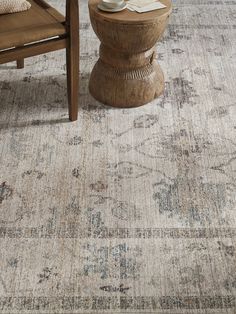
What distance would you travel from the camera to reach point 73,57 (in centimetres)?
235

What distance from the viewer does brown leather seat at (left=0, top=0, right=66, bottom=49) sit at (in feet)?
6.94

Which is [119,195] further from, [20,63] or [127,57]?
[20,63]

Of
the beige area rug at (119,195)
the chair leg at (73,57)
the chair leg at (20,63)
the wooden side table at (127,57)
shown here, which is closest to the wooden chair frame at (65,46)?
the chair leg at (73,57)

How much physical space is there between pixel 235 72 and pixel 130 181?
1136mm

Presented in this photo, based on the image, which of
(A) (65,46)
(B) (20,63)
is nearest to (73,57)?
(A) (65,46)

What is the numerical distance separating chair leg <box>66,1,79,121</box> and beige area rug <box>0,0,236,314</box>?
110 mm

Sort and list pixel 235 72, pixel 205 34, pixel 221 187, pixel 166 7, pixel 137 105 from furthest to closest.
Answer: pixel 205 34, pixel 235 72, pixel 137 105, pixel 166 7, pixel 221 187

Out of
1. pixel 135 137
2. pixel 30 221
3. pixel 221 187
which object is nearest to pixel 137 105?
pixel 135 137

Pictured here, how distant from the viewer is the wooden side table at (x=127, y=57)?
2.31m

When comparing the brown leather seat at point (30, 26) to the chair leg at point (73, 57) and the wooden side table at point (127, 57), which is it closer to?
the chair leg at point (73, 57)

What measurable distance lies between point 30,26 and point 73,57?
0.26 metres

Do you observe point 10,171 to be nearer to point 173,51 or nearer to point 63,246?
point 63,246

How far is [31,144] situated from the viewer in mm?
2420

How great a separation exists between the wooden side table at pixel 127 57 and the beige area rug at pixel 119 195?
84 millimetres
